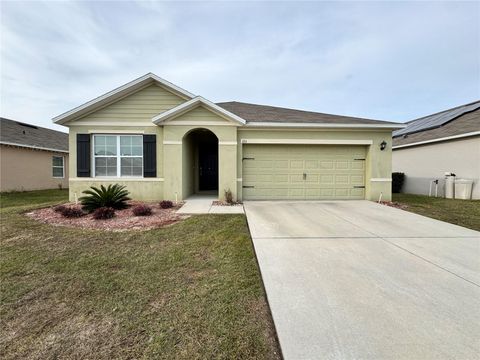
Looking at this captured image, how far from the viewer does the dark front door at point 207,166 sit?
12203 millimetres

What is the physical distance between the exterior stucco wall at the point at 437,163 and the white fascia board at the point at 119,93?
1315 cm

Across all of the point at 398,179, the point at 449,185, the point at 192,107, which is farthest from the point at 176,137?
the point at 398,179

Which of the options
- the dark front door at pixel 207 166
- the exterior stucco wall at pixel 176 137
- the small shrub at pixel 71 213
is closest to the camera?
the small shrub at pixel 71 213

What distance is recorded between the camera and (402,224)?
5844mm

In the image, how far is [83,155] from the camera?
8.89m

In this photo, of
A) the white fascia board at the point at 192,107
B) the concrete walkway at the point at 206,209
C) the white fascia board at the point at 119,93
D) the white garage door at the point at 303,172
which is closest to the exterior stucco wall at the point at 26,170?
the white fascia board at the point at 119,93

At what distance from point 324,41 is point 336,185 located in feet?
24.6

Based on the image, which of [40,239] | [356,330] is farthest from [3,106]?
[356,330]

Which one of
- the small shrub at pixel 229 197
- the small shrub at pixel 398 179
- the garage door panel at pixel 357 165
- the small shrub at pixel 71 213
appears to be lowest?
the small shrub at pixel 71 213

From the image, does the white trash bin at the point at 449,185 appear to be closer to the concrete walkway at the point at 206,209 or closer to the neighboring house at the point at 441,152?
the neighboring house at the point at 441,152

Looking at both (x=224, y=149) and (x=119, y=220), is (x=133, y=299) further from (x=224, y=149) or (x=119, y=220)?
(x=224, y=149)

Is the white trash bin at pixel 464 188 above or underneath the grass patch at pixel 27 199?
above

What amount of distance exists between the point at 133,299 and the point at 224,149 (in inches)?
259

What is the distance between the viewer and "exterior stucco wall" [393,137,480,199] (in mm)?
10469
